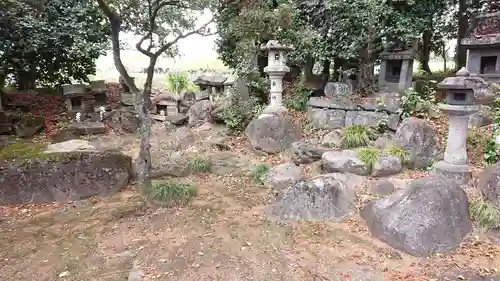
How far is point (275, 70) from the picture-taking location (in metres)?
9.39

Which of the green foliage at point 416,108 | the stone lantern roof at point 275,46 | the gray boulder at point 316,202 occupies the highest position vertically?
the stone lantern roof at point 275,46

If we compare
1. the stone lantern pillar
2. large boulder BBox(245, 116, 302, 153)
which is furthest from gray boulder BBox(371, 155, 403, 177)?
large boulder BBox(245, 116, 302, 153)

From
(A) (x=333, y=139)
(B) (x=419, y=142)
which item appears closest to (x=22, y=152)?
(A) (x=333, y=139)

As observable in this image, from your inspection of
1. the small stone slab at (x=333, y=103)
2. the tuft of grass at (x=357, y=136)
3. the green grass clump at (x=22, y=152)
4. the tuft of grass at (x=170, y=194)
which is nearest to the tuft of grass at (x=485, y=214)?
the tuft of grass at (x=357, y=136)

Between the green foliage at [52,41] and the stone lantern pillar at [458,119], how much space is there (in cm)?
1011

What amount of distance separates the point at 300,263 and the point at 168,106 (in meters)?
8.95

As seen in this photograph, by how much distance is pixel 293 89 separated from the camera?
35.8 ft

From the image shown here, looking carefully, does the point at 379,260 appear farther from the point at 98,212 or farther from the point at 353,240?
the point at 98,212

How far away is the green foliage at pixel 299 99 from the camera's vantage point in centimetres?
1025

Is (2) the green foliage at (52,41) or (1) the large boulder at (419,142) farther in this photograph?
(2) the green foliage at (52,41)

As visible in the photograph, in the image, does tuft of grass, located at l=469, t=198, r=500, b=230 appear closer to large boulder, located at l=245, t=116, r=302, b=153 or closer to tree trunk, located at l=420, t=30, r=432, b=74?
large boulder, located at l=245, t=116, r=302, b=153

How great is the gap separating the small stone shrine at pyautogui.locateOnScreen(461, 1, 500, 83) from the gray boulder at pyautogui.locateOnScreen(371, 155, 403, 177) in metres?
4.39

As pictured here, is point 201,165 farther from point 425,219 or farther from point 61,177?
point 425,219

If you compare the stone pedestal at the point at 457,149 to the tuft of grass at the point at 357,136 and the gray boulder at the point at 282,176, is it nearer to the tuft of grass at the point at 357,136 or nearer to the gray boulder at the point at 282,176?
the tuft of grass at the point at 357,136
